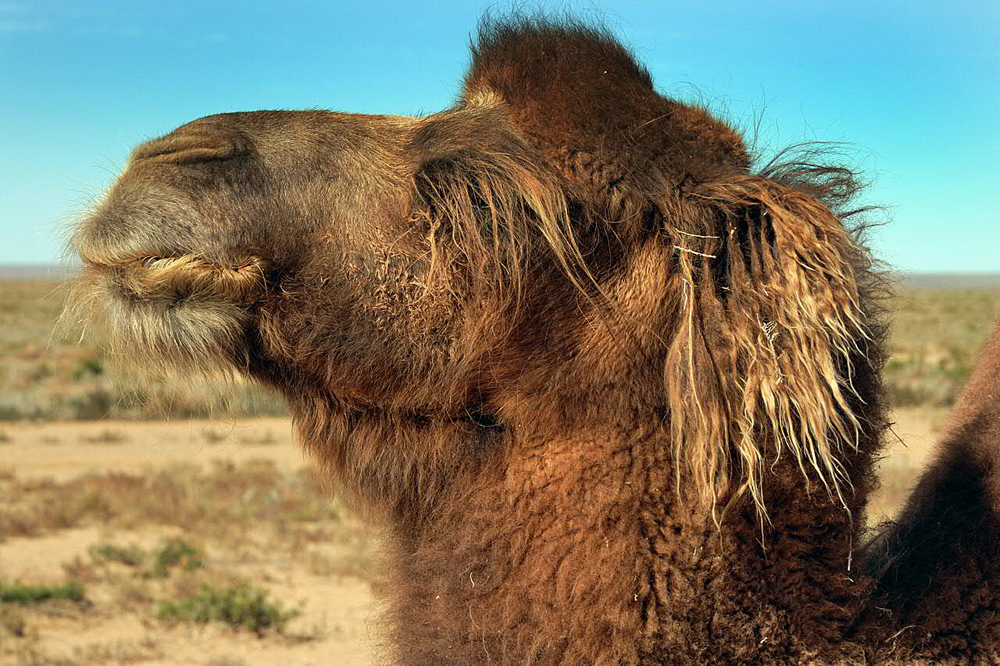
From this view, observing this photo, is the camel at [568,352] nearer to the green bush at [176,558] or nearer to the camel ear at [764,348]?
the camel ear at [764,348]

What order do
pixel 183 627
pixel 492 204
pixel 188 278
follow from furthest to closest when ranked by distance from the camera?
pixel 183 627 < pixel 492 204 < pixel 188 278

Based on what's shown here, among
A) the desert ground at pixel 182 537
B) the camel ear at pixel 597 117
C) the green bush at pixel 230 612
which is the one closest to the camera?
the camel ear at pixel 597 117

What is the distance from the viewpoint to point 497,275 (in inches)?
92.2

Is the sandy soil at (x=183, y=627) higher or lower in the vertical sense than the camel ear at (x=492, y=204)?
lower

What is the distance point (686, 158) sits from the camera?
2432mm

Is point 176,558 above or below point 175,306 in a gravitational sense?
below

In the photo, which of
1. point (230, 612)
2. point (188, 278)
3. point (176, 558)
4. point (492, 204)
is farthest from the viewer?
point (176, 558)

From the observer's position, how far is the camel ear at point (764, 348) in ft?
7.01

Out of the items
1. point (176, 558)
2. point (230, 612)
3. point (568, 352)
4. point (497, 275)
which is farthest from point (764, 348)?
point (176, 558)

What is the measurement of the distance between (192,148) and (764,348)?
4.78 ft

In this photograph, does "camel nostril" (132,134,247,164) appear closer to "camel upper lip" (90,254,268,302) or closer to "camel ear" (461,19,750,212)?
"camel upper lip" (90,254,268,302)

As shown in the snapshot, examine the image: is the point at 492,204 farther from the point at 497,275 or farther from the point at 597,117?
the point at 597,117

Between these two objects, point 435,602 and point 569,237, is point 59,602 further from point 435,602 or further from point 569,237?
point 569,237

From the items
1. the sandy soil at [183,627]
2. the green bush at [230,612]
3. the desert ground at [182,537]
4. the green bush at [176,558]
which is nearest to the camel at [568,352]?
the desert ground at [182,537]
